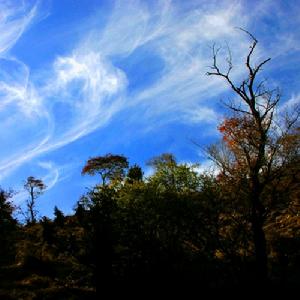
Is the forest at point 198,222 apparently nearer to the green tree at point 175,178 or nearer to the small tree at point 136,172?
the green tree at point 175,178

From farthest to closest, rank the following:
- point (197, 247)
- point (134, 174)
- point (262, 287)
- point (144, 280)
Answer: point (134, 174), point (197, 247), point (144, 280), point (262, 287)

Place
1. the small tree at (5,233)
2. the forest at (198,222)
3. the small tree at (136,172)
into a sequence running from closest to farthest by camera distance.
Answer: the forest at (198,222) → the small tree at (5,233) → the small tree at (136,172)

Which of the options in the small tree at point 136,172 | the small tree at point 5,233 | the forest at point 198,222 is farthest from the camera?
the small tree at point 136,172

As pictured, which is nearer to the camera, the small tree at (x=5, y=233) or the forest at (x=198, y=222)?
the forest at (x=198, y=222)

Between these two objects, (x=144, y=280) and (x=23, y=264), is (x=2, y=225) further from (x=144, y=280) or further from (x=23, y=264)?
(x=144, y=280)

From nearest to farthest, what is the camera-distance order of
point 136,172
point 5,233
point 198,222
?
point 198,222
point 5,233
point 136,172

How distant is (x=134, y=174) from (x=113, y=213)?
26310 mm

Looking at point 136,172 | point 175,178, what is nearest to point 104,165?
point 136,172

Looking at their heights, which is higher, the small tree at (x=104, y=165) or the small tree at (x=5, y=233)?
the small tree at (x=104, y=165)

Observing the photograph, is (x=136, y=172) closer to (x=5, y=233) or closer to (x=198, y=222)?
(x=5, y=233)

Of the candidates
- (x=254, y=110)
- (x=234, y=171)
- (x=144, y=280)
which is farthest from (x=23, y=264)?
(x=254, y=110)

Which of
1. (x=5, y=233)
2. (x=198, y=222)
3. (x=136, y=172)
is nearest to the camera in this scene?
(x=198, y=222)

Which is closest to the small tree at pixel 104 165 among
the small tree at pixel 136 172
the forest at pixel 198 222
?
the small tree at pixel 136 172

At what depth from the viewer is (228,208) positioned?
78.7 feet
